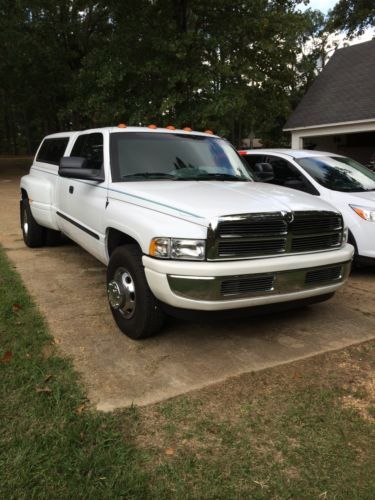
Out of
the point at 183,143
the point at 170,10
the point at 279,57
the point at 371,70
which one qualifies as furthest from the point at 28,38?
the point at 183,143

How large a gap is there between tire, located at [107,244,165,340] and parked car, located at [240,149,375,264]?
210 cm

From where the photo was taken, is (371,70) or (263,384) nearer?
(263,384)

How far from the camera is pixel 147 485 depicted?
229cm

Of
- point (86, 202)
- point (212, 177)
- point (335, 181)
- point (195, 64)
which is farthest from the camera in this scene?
point (195, 64)

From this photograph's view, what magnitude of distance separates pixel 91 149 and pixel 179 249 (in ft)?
7.95

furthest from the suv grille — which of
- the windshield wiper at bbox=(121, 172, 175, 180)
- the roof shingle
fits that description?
the roof shingle

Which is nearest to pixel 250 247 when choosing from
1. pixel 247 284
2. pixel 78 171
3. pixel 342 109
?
pixel 247 284

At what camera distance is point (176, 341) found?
155 inches

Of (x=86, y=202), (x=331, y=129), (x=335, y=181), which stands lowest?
(x=86, y=202)

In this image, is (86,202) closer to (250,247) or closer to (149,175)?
(149,175)

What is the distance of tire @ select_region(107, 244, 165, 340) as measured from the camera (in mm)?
3668

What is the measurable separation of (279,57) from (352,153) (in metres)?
5.89

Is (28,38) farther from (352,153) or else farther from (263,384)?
(263,384)

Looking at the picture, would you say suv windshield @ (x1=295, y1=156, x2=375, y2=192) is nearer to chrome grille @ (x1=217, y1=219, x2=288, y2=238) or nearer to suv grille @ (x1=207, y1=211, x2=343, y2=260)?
suv grille @ (x1=207, y1=211, x2=343, y2=260)
